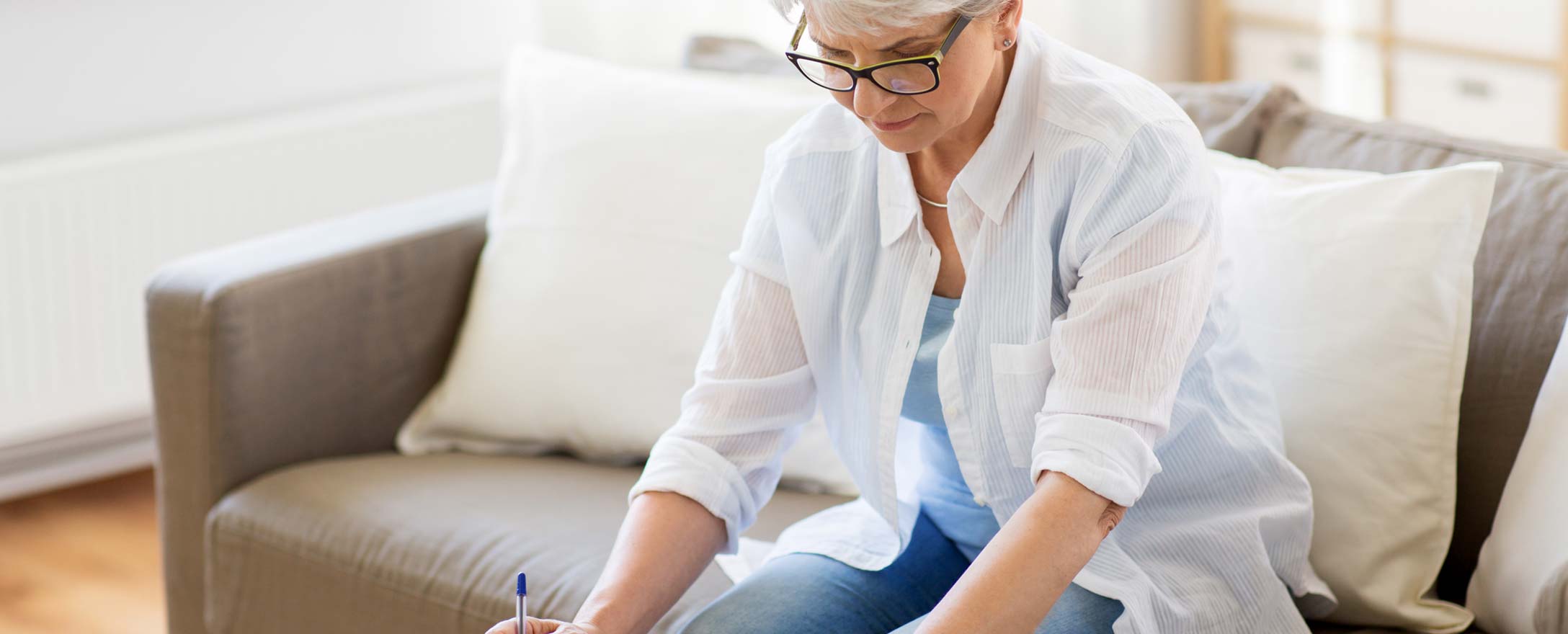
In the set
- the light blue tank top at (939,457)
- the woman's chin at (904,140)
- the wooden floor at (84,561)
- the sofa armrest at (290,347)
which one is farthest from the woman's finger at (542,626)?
the wooden floor at (84,561)

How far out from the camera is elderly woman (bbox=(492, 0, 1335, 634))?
1086 mm

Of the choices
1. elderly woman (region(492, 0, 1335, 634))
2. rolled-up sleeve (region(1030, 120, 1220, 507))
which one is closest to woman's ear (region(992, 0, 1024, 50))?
elderly woman (region(492, 0, 1335, 634))

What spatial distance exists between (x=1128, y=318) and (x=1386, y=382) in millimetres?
379

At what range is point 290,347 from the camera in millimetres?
1750

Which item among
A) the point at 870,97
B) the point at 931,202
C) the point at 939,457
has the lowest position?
the point at 939,457

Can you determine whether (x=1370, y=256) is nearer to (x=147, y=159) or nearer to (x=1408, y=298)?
(x=1408, y=298)

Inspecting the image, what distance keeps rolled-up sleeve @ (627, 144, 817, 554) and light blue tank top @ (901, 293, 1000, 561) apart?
107 millimetres

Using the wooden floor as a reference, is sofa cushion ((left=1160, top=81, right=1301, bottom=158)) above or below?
above

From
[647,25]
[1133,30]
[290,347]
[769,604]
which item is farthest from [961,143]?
[1133,30]

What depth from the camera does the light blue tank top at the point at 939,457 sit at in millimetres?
1235

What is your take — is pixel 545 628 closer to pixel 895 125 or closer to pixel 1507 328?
pixel 895 125

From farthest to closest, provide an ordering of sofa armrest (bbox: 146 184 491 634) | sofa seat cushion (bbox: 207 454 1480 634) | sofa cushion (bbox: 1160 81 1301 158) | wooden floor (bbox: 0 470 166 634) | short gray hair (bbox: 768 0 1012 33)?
wooden floor (bbox: 0 470 166 634) < sofa armrest (bbox: 146 184 491 634) < sofa cushion (bbox: 1160 81 1301 158) < sofa seat cushion (bbox: 207 454 1480 634) < short gray hair (bbox: 768 0 1012 33)

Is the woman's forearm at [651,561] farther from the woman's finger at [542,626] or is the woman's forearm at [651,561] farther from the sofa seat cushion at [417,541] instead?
the sofa seat cushion at [417,541]

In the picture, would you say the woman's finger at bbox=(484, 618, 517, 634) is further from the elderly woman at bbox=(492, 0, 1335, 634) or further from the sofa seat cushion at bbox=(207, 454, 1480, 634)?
the sofa seat cushion at bbox=(207, 454, 1480, 634)
